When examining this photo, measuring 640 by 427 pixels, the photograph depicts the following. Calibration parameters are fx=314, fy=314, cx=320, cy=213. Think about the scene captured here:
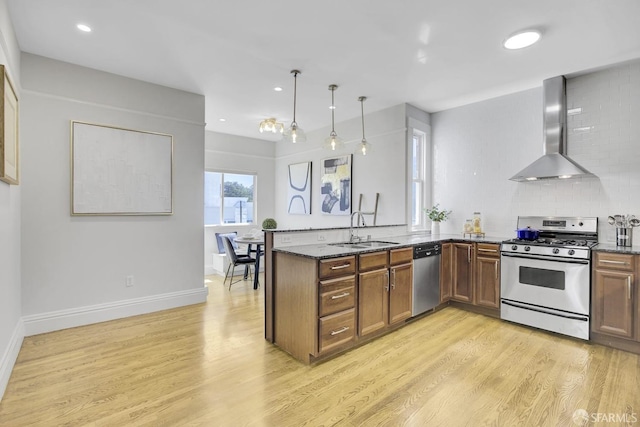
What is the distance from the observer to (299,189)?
6672 mm

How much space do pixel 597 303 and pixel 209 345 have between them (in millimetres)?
3733

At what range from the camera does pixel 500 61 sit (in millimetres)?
3314

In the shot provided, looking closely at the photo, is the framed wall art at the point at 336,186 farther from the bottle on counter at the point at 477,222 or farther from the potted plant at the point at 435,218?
the bottle on counter at the point at 477,222

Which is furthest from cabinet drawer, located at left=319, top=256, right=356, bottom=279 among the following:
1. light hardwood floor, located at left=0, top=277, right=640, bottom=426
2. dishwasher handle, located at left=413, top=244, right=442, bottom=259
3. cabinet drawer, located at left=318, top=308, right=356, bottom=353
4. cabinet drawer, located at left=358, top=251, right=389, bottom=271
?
dishwasher handle, located at left=413, top=244, right=442, bottom=259

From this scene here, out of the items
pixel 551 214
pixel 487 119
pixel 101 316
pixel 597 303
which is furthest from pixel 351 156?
pixel 101 316

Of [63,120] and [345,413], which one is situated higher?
[63,120]

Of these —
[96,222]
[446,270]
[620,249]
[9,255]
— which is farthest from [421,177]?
[9,255]

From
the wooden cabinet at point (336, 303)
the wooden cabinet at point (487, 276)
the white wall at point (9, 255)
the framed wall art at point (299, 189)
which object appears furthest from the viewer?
the framed wall art at point (299, 189)

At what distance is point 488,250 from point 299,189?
3.92 metres

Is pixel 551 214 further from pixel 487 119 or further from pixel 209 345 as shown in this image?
pixel 209 345

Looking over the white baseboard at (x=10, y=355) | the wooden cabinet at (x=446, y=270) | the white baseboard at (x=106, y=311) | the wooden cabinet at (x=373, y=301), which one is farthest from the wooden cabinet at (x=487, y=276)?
the white baseboard at (x=10, y=355)

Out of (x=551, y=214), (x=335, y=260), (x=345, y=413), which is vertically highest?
(x=551, y=214)

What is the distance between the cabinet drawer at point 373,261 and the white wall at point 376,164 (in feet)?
5.54

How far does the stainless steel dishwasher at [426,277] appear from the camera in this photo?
3.56 metres
